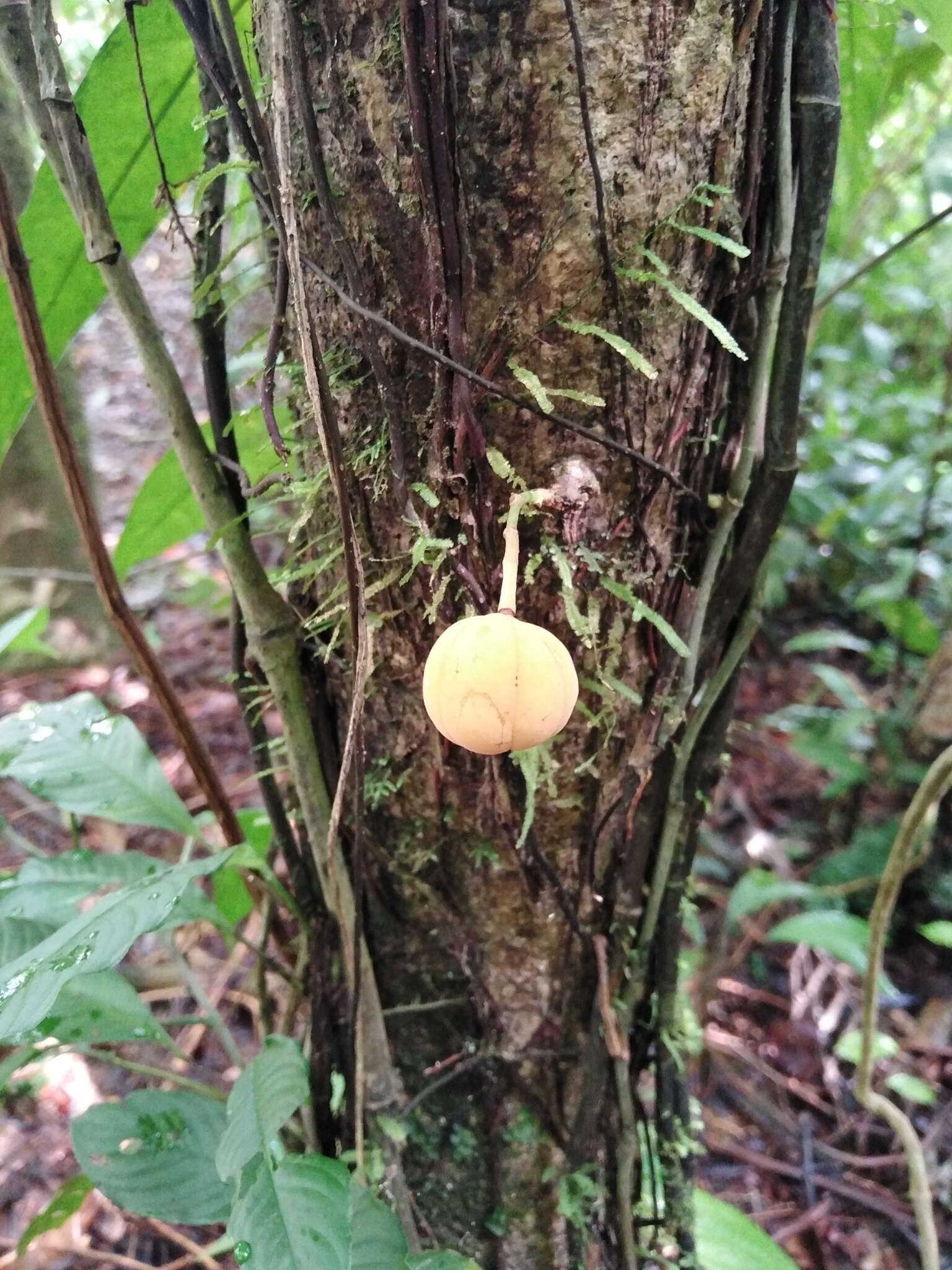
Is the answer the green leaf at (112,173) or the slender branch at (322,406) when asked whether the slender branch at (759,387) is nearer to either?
the slender branch at (322,406)

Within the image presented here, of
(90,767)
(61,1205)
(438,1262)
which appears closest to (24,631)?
(90,767)

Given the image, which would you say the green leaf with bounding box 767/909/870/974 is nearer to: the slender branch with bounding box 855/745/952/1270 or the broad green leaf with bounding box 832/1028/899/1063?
the slender branch with bounding box 855/745/952/1270

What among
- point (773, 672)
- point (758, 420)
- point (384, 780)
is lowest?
point (773, 672)

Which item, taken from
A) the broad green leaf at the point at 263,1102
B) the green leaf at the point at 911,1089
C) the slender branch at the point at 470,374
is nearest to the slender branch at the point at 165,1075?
the broad green leaf at the point at 263,1102

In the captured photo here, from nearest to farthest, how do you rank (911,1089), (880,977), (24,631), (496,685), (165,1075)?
1. (496,685)
2. (165,1075)
3. (24,631)
4. (880,977)
5. (911,1089)

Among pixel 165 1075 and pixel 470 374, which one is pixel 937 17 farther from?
pixel 165 1075

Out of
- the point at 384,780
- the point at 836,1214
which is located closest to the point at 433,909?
the point at 384,780

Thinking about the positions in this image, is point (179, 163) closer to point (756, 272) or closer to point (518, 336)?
point (518, 336)
